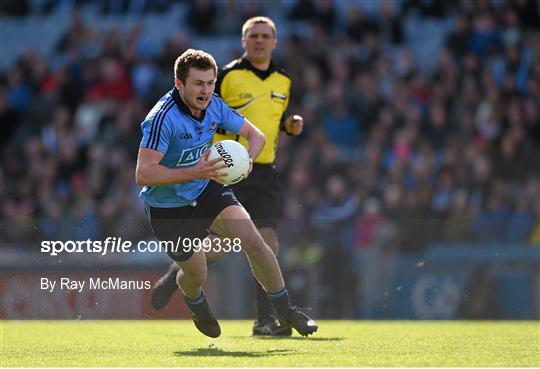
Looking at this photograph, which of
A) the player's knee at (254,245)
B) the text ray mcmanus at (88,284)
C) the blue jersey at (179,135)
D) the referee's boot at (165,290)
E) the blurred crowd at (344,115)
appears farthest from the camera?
the blurred crowd at (344,115)

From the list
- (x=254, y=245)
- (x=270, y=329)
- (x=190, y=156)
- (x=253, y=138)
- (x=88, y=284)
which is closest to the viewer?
(x=254, y=245)

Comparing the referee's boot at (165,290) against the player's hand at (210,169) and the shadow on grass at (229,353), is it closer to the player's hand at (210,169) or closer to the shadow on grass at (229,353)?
the shadow on grass at (229,353)

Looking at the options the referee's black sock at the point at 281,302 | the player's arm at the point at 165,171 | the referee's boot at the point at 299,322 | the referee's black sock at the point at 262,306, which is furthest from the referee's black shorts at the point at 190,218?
the referee's black sock at the point at 262,306

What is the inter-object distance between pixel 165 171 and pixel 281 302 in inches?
49.2

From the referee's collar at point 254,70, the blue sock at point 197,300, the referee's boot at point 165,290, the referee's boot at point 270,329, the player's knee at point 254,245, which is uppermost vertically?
the referee's collar at point 254,70

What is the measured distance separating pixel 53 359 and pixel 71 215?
Answer: 753cm

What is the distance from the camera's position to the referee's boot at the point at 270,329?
32.1 feet

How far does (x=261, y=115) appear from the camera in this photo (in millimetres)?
10062

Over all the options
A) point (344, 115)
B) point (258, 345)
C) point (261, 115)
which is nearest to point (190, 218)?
point (258, 345)

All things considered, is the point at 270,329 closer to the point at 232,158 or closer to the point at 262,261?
the point at 262,261

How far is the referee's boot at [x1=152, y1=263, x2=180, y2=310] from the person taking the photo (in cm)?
969

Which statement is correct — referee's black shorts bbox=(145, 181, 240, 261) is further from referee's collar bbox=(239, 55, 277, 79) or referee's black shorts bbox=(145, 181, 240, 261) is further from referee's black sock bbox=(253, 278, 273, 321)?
referee's collar bbox=(239, 55, 277, 79)

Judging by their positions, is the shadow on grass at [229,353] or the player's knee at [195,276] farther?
the player's knee at [195,276]

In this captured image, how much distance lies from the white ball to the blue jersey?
0.74 feet
